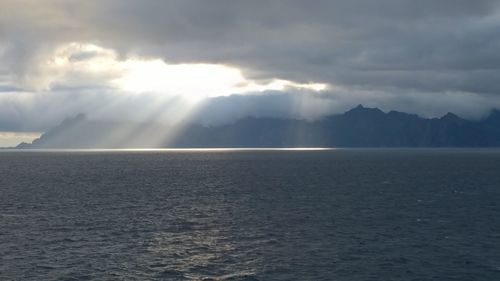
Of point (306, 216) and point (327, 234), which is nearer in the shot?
point (327, 234)

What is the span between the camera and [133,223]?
9719 cm

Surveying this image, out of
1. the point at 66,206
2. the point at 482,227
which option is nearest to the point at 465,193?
the point at 482,227

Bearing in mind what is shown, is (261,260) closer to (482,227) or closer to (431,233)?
(431,233)

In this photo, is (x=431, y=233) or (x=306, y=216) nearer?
(x=431, y=233)

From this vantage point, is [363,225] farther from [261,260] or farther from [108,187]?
[108,187]

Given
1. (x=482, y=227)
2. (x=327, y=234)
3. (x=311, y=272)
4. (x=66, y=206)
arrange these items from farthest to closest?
(x=66, y=206) → (x=482, y=227) → (x=327, y=234) → (x=311, y=272)

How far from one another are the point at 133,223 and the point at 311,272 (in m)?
44.1

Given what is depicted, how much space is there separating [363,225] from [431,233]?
12.0m

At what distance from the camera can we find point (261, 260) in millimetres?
68875

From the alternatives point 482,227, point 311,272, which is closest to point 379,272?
point 311,272

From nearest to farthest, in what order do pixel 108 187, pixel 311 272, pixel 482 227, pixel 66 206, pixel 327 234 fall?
pixel 311 272 → pixel 327 234 → pixel 482 227 → pixel 66 206 → pixel 108 187

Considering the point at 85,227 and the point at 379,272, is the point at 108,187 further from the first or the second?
the point at 379,272

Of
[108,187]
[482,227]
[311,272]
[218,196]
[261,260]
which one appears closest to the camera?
[311,272]

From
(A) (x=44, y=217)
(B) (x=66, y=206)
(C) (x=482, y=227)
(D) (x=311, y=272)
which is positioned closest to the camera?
(D) (x=311, y=272)
